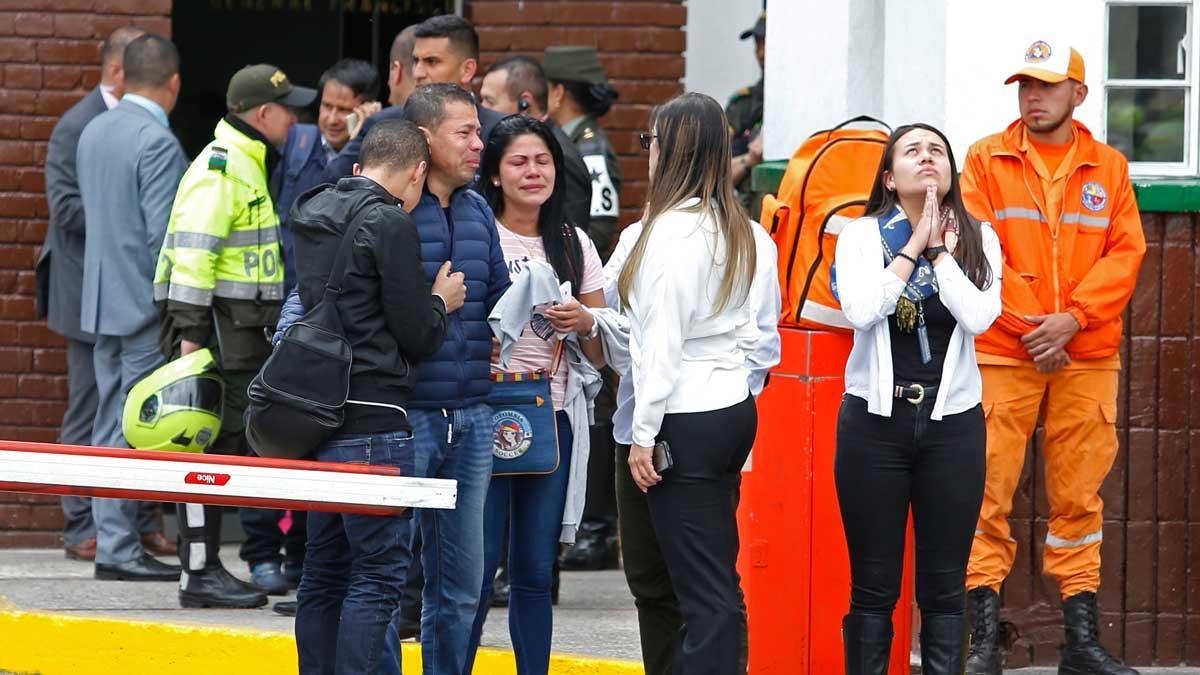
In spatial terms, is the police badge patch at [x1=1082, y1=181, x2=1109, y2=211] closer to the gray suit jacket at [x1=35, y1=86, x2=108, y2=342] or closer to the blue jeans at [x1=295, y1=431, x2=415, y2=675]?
the blue jeans at [x1=295, y1=431, x2=415, y2=675]

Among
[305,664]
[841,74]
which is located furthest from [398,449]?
[841,74]

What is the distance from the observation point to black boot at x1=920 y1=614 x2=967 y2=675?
5.81 meters

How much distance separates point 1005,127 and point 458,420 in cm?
252

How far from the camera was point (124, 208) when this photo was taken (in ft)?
26.9

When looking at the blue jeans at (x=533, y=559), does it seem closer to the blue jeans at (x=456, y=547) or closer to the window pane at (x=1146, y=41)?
the blue jeans at (x=456, y=547)

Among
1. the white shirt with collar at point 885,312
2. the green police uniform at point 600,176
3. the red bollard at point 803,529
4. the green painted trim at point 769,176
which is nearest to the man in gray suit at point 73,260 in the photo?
the green police uniform at point 600,176

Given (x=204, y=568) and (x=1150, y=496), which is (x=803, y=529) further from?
(x=204, y=568)

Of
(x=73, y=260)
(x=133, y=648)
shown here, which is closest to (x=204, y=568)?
(x=133, y=648)

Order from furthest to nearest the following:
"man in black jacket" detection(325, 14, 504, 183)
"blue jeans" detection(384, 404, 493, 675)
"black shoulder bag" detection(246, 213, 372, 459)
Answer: "man in black jacket" detection(325, 14, 504, 183), "blue jeans" detection(384, 404, 493, 675), "black shoulder bag" detection(246, 213, 372, 459)

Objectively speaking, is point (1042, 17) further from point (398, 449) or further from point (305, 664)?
point (305, 664)

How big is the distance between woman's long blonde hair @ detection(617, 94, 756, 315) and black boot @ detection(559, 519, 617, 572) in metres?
3.53

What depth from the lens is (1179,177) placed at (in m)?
7.02

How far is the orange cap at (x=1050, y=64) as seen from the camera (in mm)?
6426

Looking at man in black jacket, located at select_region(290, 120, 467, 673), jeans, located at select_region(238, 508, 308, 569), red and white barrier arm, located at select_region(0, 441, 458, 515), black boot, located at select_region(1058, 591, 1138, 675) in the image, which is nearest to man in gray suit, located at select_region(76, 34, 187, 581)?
jeans, located at select_region(238, 508, 308, 569)
